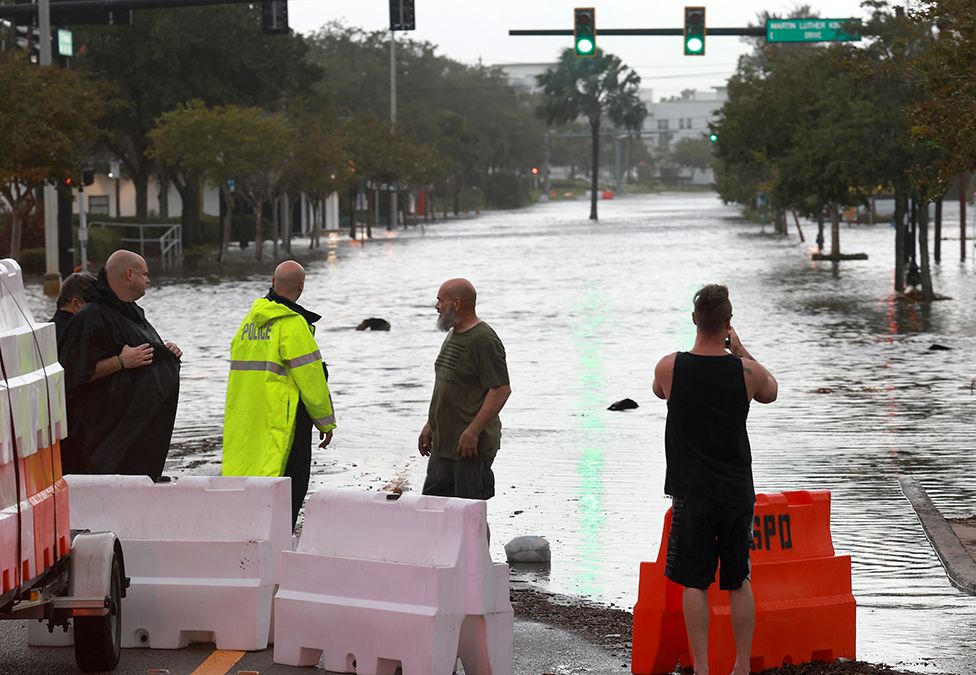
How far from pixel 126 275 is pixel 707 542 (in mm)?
3598

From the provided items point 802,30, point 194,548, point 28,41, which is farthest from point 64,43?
point 194,548

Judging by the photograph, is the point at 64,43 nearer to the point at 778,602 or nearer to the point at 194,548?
the point at 194,548

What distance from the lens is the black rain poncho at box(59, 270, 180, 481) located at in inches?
362

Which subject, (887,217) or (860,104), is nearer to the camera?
(860,104)

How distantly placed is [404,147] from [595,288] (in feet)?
167

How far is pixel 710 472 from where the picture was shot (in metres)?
7.05

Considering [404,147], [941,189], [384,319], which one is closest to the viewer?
[941,189]

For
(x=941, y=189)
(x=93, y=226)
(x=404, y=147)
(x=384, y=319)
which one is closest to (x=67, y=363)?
(x=941, y=189)

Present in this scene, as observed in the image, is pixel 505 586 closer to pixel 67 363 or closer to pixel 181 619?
pixel 181 619

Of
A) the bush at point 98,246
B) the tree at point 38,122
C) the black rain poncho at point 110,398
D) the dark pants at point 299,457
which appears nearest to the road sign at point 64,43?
the tree at point 38,122

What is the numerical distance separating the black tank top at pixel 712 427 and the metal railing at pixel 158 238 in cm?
5075

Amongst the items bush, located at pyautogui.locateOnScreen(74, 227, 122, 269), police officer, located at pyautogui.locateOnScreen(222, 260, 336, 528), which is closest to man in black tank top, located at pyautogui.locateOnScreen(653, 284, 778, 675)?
police officer, located at pyautogui.locateOnScreen(222, 260, 336, 528)

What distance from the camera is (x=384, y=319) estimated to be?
28.5 meters

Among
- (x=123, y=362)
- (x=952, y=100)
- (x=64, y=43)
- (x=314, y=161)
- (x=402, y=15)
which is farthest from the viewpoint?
(x=314, y=161)
